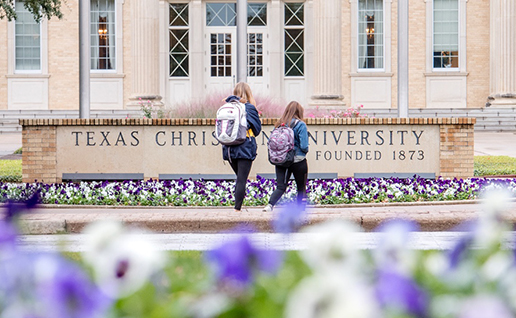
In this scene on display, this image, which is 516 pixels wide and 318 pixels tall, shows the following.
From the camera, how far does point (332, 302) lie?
1.36m

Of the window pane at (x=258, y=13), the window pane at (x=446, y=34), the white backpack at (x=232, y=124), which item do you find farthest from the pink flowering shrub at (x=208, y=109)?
the window pane at (x=446, y=34)

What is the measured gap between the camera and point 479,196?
11.3m

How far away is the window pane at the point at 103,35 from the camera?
92.5ft

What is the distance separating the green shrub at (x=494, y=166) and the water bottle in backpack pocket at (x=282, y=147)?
19.5ft

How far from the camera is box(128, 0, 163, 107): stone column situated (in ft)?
86.3

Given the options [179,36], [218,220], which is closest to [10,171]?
[218,220]

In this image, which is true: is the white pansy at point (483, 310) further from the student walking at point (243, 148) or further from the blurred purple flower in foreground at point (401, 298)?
the student walking at point (243, 148)

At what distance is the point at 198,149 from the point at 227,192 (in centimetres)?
146

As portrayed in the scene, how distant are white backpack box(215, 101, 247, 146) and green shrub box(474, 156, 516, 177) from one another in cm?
659

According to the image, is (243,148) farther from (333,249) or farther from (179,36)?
(179,36)

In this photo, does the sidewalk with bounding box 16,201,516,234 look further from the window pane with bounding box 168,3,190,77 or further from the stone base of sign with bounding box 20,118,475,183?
the window pane with bounding box 168,3,190,77

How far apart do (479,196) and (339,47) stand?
15956mm

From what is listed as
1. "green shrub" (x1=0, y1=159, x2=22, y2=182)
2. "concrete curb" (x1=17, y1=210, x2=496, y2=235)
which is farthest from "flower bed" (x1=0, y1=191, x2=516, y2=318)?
"green shrub" (x1=0, y1=159, x2=22, y2=182)

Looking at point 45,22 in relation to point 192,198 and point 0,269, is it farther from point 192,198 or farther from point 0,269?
point 0,269
